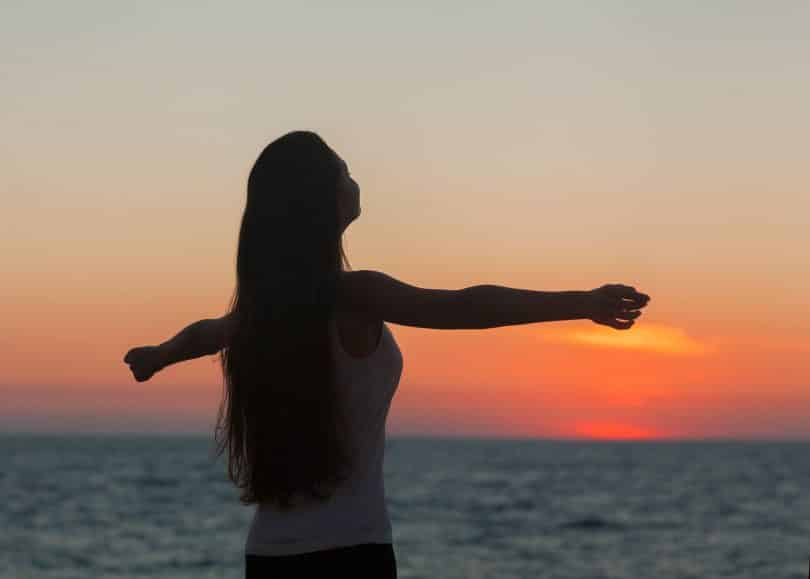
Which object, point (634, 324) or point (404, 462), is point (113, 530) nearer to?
point (634, 324)

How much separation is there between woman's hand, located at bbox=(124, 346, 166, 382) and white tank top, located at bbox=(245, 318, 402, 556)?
678mm

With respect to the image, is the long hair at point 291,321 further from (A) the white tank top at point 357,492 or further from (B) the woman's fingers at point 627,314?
(B) the woman's fingers at point 627,314

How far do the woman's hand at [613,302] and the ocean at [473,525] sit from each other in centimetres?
2461

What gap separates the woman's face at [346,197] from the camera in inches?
126

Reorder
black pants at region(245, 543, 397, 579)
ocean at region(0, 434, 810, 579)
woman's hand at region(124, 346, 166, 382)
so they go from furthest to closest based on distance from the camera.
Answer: ocean at region(0, 434, 810, 579)
woman's hand at region(124, 346, 166, 382)
black pants at region(245, 543, 397, 579)

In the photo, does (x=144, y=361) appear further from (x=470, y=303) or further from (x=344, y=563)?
(x=470, y=303)

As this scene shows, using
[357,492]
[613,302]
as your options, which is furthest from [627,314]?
[357,492]

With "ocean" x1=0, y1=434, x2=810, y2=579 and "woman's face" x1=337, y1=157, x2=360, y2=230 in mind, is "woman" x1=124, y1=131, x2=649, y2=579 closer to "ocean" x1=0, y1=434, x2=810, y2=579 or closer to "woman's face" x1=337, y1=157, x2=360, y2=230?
"woman's face" x1=337, y1=157, x2=360, y2=230

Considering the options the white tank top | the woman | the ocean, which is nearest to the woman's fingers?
the woman

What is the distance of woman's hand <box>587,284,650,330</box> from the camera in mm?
2982

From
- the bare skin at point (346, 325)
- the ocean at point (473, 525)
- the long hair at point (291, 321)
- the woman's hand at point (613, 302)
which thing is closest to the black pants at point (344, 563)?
the long hair at point (291, 321)

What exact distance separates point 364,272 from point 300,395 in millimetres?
344

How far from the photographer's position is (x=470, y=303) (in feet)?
9.96

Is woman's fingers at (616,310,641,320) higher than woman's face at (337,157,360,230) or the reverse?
the reverse
